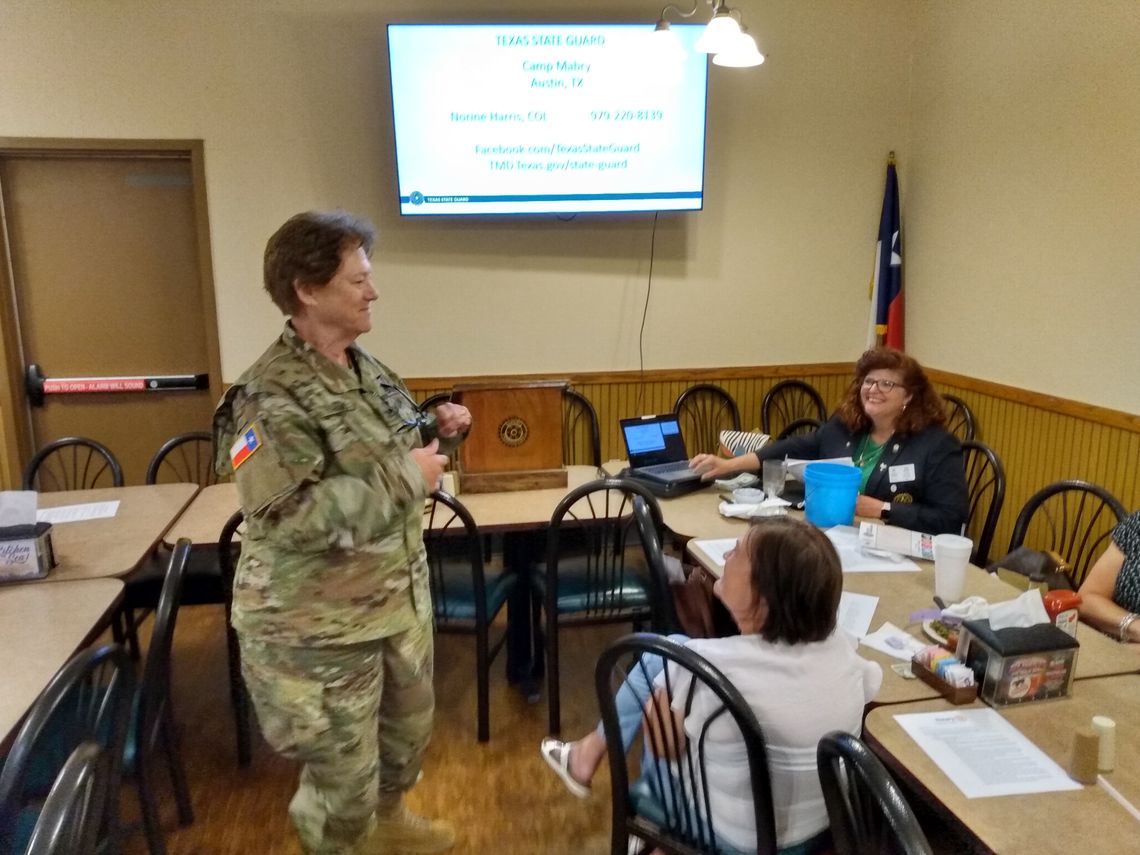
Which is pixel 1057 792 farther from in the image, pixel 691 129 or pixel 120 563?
pixel 691 129

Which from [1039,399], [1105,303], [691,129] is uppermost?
[691,129]

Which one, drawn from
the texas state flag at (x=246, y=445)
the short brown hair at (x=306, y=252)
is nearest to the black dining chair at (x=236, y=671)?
the texas state flag at (x=246, y=445)

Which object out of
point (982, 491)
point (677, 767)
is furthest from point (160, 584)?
point (982, 491)

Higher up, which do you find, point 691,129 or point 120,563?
point 691,129

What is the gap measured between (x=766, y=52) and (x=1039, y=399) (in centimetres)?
207

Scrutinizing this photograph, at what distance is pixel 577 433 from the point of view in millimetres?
3975

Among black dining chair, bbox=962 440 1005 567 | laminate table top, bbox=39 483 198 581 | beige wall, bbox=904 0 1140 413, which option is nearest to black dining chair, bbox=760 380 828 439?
beige wall, bbox=904 0 1140 413

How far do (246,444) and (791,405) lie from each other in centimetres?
333

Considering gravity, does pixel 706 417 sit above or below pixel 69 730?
above

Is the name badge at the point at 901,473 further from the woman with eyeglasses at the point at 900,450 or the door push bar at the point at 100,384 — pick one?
the door push bar at the point at 100,384

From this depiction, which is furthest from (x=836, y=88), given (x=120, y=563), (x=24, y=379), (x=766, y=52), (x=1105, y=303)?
(x=24, y=379)

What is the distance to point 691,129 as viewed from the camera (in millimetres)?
3715

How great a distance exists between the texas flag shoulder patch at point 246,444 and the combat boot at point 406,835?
3.29 ft

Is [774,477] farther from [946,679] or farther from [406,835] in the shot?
[406,835]
